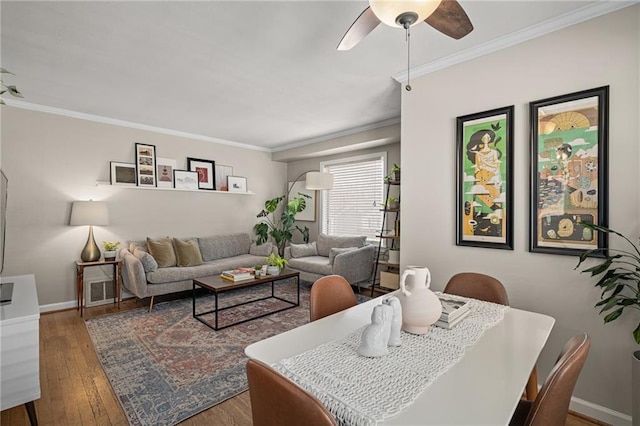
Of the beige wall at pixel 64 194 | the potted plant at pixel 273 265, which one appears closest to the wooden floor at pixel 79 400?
the beige wall at pixel 64 194

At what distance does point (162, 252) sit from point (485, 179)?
13.3 feet

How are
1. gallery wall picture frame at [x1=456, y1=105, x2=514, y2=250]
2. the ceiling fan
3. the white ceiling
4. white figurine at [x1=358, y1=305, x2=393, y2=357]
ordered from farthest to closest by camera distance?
gallery wall picture frame at [x1=456, y1=105, x2=514, y2=250] < the white ceiling < the ceiling fan < white figurine at [x1=358, y1=305, x2=393, y2=357]

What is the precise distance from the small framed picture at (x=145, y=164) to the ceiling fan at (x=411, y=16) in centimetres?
403

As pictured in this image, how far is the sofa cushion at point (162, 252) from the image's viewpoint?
424 centimetres

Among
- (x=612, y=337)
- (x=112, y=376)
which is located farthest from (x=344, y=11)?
(x=112, y=376)

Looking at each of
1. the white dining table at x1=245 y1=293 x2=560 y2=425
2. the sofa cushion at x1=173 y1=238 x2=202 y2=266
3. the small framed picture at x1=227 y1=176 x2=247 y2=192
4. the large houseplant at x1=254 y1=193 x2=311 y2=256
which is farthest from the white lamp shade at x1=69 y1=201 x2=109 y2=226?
the white dining table at x1=245 y1=293 x2=560 y2=425

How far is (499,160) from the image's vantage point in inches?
89.4

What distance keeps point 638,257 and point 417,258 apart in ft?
4.52

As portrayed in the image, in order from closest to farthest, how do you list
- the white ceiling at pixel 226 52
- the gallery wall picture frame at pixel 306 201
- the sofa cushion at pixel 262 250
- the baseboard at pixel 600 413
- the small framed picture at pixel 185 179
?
the baseboard at pixel 600 413
the white ceiling at pixel 226 52
the small framed picture at pixel 185 179
the sofa cushion at pixel 262 250
the gallery wall picture frame at pixel 306 201

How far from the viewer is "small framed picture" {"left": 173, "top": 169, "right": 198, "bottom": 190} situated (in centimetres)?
494

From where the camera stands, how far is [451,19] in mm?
1514

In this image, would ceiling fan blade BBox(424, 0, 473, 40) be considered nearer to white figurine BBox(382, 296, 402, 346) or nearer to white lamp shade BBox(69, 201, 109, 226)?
white figurine BBox(382, 296, 402, 346)

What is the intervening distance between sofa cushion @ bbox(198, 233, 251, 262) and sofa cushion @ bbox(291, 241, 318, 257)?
93cm

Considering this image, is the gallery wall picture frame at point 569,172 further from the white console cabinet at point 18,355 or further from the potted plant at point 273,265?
the white console cabinet at point 18,355
